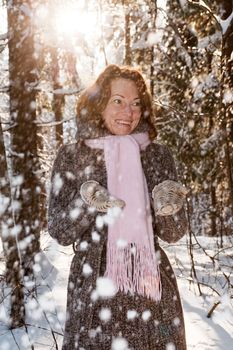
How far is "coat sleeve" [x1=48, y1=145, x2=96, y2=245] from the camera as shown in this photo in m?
2.23

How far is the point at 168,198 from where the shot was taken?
6.91 ft

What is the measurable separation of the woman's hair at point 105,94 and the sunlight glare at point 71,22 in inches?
155

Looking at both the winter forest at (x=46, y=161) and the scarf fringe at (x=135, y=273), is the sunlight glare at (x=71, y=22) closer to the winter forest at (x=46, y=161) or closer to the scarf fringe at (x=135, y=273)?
the winter forest at (x=46, y=161)


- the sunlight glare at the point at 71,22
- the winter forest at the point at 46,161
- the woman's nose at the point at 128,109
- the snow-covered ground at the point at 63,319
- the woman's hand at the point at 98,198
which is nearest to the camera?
the woman's hand at the point at 98,198

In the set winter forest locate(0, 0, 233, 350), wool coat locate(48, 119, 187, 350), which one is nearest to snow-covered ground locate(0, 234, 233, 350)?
winter forest locate(0, 0, 233, 350)

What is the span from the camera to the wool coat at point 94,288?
2.22 m

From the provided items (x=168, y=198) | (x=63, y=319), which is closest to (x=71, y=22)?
(x=63, y=319)

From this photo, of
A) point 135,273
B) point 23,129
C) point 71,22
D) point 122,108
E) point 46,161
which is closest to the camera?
point 135,273

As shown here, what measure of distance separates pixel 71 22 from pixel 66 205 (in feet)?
15.0

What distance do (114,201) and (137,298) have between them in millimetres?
499

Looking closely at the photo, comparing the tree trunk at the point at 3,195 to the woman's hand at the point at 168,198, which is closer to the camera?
the woman's hand at the point at 168,198

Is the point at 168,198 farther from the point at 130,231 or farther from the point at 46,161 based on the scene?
the point at 46,161

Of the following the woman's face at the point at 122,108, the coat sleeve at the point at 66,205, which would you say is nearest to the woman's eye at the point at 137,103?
the woman's face at the point at 122,108

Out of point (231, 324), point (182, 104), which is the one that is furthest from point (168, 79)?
point (231, 324)
